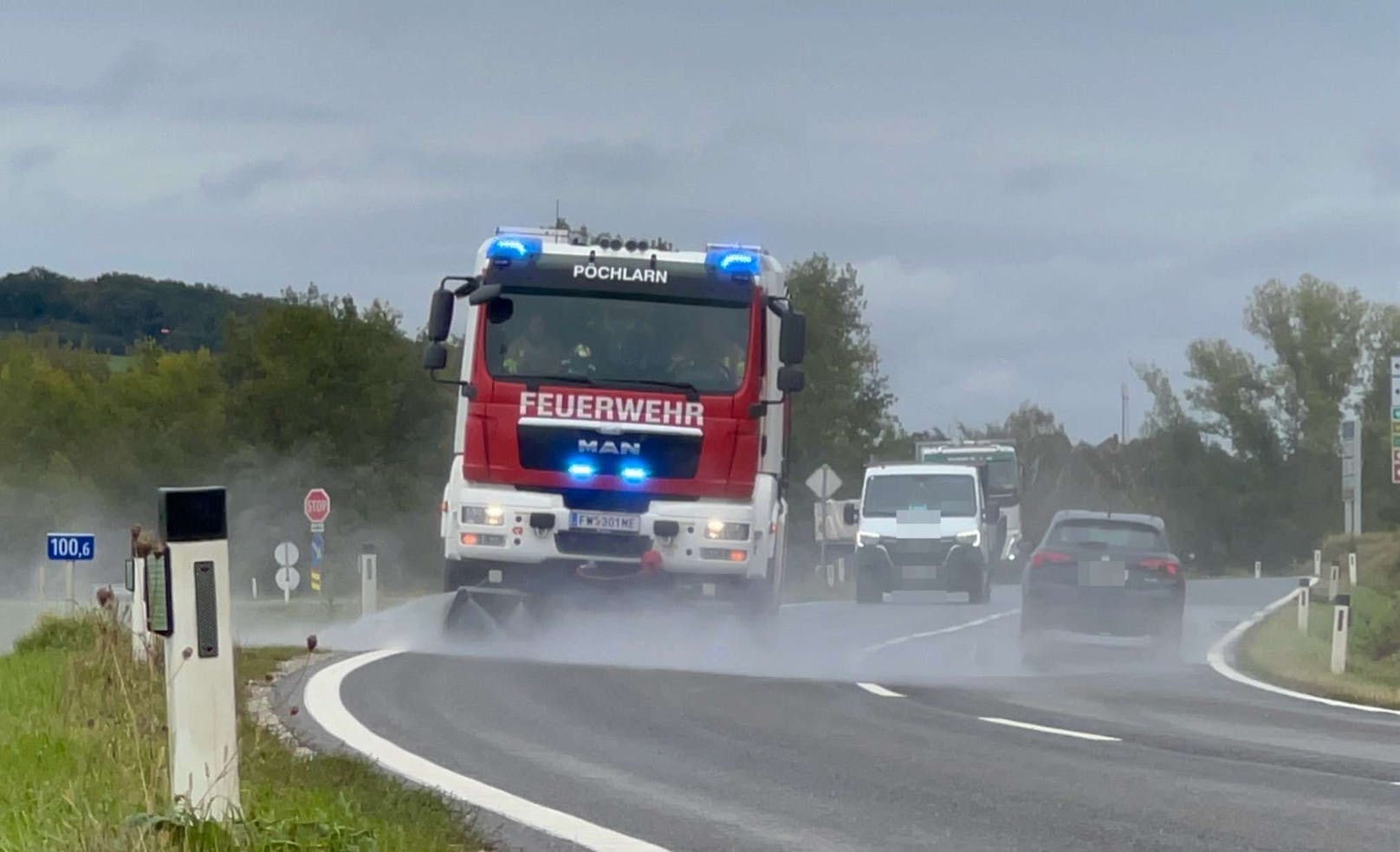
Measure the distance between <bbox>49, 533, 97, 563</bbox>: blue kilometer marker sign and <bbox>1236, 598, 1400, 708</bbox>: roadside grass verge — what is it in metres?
12.6

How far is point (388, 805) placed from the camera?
25.2 ft

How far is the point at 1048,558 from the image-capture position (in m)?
21.1

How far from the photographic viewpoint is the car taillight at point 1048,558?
21.0 m

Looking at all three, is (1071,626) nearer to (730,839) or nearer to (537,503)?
(537,503)

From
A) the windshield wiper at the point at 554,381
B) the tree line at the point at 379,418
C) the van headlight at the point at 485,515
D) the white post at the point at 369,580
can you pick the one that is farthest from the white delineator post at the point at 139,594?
the tree line at the point at 379,418

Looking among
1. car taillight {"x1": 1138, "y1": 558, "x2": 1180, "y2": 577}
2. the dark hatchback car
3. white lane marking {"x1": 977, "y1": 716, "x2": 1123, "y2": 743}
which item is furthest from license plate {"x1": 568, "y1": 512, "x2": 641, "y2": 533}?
white lane marking {"x1": 977, "y1": 716, "x2": 1123, "y2": 743}

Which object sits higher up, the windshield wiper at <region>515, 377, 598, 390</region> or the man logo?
the windshield wiper at <region>515, 377, 598, 390</region>

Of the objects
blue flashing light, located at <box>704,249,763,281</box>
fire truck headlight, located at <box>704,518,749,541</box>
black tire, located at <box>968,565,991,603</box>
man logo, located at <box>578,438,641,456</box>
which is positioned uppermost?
blue flashing light, located at <box>704,249,763,281</box>

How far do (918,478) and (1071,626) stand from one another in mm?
15117

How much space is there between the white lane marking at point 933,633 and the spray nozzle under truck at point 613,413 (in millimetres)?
3727

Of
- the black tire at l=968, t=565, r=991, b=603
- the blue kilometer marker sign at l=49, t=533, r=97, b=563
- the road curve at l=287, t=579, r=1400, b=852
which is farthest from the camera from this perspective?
the black tire at l=968, t=565, r=991, b=603

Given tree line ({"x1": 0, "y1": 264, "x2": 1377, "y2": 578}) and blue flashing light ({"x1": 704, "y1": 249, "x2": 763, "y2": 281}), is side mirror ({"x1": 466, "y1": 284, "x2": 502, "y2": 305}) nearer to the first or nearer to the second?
blue flashing light ({"x1": 704, "y1": 249, "x2": 763, "y2": 281})

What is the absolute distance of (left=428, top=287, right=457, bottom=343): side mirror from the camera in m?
18.1

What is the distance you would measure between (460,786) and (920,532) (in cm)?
2685
